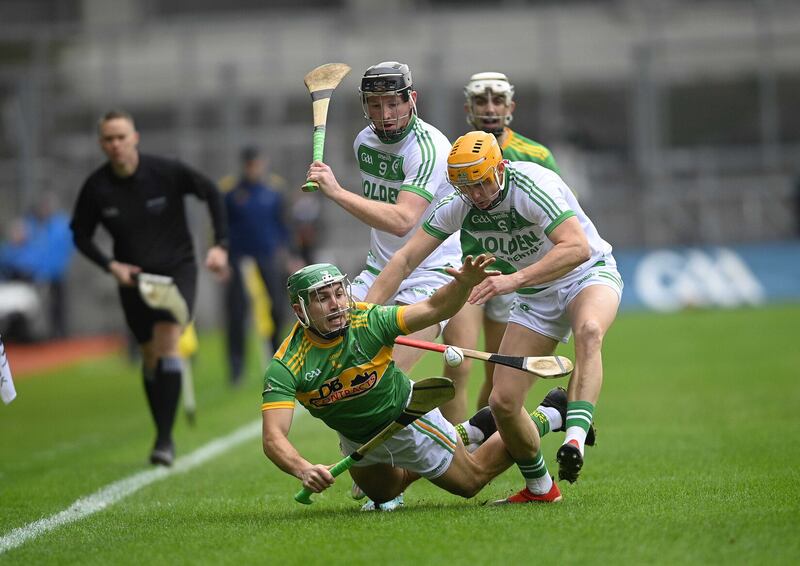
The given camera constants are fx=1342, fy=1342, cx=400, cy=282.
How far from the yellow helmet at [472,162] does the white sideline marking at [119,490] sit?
2.70 m

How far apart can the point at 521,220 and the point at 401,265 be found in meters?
0.70

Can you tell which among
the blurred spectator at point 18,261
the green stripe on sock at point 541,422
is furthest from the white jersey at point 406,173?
the blurred spectator at point 18,261

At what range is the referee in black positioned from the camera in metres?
9.48

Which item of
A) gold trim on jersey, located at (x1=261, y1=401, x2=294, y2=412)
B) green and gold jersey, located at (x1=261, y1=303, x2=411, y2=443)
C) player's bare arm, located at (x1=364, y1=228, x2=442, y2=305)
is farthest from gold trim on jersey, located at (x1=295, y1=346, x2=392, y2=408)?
player's bare arm, located at (x1=364, y1=228, x2=442, y2=305)

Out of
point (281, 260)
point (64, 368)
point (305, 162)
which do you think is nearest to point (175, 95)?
point (305, 162)

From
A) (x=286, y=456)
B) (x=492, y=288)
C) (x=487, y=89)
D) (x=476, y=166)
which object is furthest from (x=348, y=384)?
(x=487, y=89)

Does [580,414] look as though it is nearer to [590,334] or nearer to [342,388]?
[590,334]

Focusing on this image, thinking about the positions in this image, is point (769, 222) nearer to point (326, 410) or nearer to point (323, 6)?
point (323, 6)

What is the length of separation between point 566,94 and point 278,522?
1965 cm

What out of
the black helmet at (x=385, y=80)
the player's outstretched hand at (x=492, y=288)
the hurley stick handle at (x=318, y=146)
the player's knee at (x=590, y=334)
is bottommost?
the player's knee at (x=590, y=334)

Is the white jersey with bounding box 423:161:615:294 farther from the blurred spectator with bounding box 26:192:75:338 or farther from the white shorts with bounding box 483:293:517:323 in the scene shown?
the blurred spectator with bounding box 26:192:75:338

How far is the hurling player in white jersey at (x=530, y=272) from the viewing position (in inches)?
261

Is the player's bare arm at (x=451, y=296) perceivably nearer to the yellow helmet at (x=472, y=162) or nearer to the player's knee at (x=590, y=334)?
the yellow helmet at (x=472, y=162)

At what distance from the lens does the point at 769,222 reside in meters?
24.0
